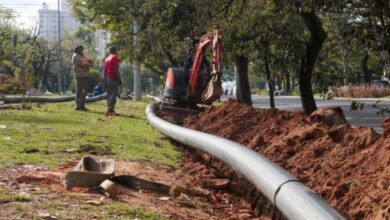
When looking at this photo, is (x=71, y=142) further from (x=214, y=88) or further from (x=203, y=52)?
(x=203, y=52)

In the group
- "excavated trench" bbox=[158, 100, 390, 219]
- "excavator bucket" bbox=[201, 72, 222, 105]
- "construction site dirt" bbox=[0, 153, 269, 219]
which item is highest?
"excavator bucket" bbox=[201, 72, 222, 105]

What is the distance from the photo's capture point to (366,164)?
17.1 ft

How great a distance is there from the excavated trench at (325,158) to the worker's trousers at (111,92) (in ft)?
23.1

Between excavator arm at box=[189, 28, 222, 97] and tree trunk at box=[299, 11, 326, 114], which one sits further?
excavator arm at box=[189, 28, 222, 97]

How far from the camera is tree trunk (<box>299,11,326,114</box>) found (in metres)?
12.0

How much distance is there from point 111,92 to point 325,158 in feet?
37.1

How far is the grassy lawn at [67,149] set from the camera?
4.89 meters

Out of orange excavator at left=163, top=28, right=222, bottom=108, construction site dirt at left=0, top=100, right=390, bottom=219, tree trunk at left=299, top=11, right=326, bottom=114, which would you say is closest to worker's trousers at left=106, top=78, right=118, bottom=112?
orange excavator at left=163, top=28, right=222, bottom=108

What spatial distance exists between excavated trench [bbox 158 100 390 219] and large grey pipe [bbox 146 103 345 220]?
433 millimetres

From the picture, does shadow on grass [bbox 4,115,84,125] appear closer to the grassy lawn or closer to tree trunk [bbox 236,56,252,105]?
the grassy lawn

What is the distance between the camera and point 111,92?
16.8 meters

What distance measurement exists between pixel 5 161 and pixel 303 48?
29.2 feet

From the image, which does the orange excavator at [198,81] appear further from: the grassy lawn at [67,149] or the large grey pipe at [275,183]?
the large grey pipe at [275,183]

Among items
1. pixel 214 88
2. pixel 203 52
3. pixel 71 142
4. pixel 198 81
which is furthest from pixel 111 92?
pixel 71 142
